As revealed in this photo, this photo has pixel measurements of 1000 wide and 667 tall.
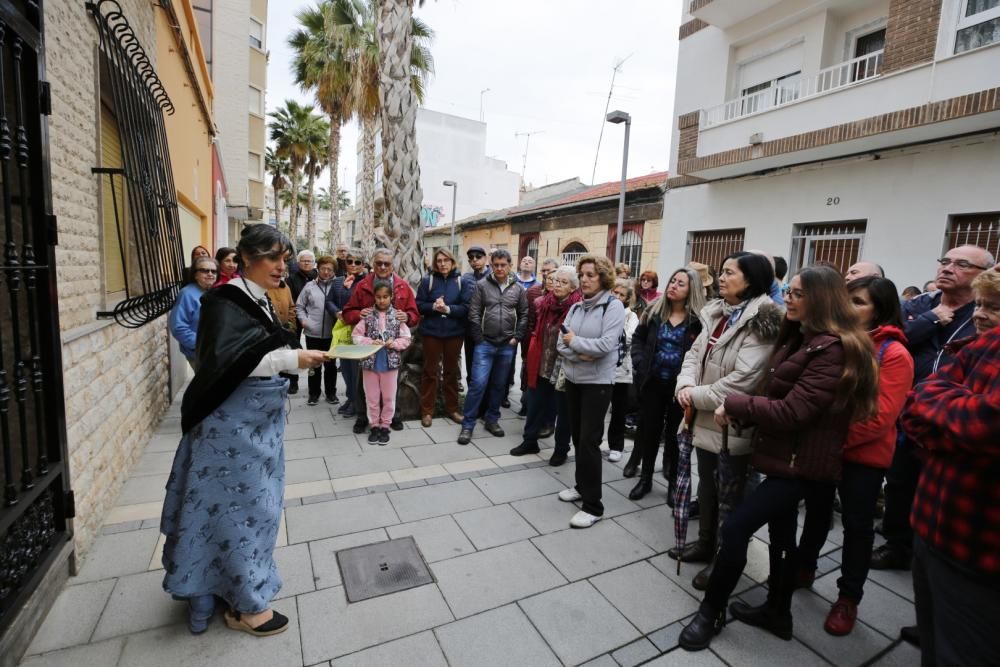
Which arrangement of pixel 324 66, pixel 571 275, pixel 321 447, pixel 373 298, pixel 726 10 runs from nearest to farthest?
pixel 571 275, pixel 321 447, pixel 373 298, pixel 726 10, pixel 324 66

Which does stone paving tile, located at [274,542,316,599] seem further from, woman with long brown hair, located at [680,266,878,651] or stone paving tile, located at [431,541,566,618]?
Answer: woman with long brown hair, located at [680,266,878,651]

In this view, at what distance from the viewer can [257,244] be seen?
2.21 meters

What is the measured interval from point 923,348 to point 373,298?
4.55 meters

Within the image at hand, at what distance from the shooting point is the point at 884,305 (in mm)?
2645

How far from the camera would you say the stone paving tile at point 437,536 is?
10.1ft

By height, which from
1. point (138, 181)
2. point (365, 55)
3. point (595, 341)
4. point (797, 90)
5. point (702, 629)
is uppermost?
point (365, 55)

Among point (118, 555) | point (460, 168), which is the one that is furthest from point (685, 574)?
point (460, 168)

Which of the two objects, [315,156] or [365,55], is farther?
[315,156]

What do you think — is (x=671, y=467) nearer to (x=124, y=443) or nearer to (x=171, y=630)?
(x=171, y=630)

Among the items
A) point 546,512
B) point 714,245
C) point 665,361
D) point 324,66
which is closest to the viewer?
point 546,512

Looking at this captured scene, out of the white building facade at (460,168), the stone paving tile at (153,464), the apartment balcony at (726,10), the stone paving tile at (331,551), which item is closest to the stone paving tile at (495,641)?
the stone paving tile at (331,551)

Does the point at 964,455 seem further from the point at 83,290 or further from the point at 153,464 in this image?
the point at 153,464

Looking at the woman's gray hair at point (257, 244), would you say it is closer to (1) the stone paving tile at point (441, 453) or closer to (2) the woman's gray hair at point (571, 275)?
(2) the woman's gray hair at point (571, 275)

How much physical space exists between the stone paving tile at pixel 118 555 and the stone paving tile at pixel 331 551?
36.4 inches
